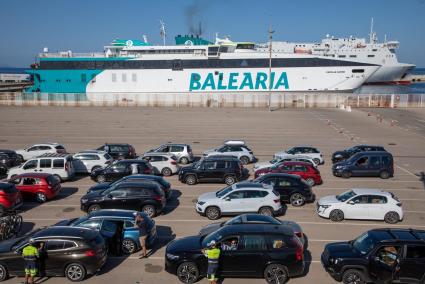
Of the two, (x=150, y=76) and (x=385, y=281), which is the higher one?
(x=150, y=76)

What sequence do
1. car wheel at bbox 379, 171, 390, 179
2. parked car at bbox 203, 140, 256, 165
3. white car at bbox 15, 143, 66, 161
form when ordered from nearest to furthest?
1. car wheel at bbox 379, 171, 390, 179
2. parked car at bbox 203, 140, 256, 165
3. white car at bbox 15, 143, 66, 161

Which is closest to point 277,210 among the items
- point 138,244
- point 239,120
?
point 138,244

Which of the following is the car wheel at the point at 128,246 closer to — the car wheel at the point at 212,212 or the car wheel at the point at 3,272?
the car wheel at the point at 3,272

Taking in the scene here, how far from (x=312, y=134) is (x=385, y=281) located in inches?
1036

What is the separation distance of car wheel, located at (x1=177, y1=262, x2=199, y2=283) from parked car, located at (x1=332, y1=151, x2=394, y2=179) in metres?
13.0

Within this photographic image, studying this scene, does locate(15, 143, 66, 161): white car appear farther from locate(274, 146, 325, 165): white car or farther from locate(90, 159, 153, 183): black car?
locate(274, 146, 325, 165): white car

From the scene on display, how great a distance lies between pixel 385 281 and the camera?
8852mm

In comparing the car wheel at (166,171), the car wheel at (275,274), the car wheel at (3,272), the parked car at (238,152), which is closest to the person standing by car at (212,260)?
the car wheel at (275,274)

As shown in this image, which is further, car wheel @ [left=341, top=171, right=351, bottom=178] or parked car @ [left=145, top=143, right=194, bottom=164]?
parked car @ [left=145, top=143, right=194, bottom=164]

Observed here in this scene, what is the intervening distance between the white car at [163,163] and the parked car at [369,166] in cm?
849

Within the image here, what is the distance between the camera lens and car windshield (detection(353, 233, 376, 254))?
9.26 m

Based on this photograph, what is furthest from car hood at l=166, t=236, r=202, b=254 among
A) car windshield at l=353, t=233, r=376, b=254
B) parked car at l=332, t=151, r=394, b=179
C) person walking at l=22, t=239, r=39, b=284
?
parked car at l=332, t=151, r=394, b=179

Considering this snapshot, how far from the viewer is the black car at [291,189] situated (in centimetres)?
1579

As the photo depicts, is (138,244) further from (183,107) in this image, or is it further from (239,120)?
(183,107)
